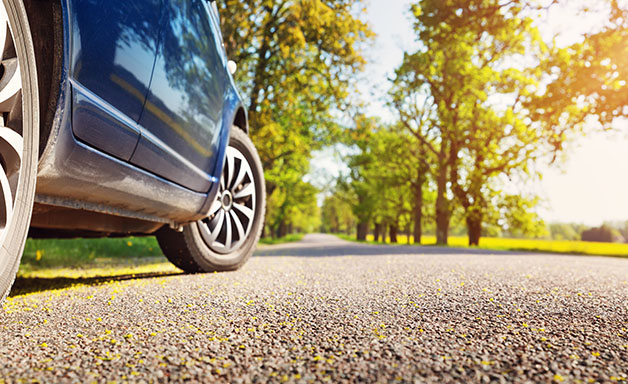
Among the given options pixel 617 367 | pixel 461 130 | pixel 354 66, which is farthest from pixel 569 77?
pixel 617 367

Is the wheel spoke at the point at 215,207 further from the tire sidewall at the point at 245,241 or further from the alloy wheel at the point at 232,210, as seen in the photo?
the tire sidewall at the point at 245,241

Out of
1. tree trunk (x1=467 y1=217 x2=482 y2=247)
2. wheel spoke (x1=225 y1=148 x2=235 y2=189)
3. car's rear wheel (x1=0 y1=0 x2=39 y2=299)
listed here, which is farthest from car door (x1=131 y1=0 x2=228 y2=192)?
tree trunk (x1=467 y1=217 x2=482 y2=247)

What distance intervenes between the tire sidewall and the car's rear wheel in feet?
5.89

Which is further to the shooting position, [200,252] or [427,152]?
[427,152]

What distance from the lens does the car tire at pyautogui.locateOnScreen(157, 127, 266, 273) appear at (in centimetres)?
349

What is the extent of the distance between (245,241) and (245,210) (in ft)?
1.03

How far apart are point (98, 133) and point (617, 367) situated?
2.21 m

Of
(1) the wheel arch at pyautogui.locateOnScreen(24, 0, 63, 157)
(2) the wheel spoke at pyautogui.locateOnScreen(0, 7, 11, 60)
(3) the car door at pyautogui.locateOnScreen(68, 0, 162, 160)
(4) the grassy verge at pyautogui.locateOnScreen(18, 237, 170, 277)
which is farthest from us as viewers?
(4) the grassy verge at pyautogui.locateOnScreen(18, 237, 170, 277)

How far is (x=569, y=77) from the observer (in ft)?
44.6

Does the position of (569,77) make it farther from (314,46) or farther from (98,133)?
(98,133)

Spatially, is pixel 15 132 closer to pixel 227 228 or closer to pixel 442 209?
pixel 227 228

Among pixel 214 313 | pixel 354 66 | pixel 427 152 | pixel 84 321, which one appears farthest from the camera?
pixel 427 152

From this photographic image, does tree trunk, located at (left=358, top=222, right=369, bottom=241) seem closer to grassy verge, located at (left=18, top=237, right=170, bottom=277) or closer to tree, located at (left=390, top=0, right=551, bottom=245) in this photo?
tree, located at (left=390, top=0, right=551, bottom=245)

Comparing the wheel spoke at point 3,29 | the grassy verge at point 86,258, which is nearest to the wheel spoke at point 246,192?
the grassy verge at point 86,258
